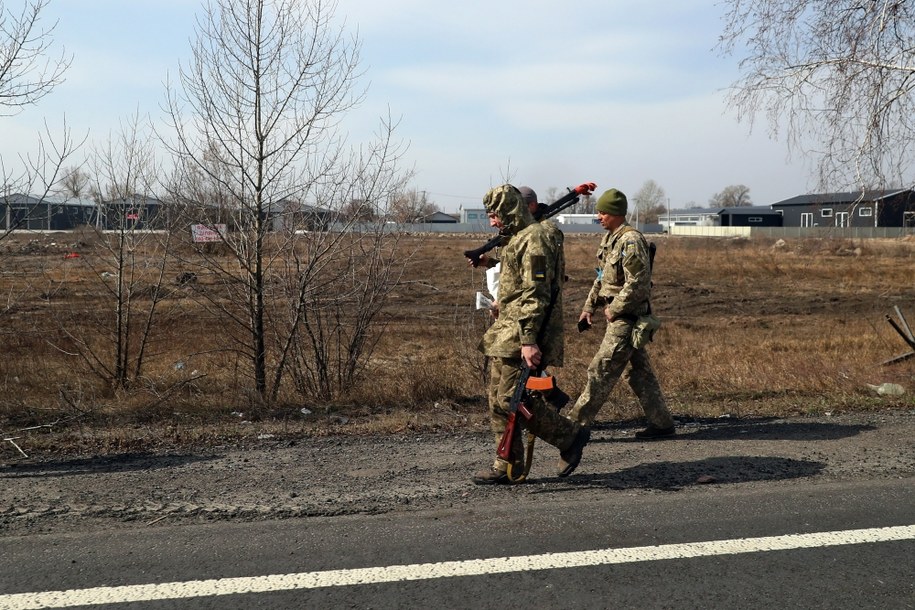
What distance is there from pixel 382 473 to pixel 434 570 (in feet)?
5.43

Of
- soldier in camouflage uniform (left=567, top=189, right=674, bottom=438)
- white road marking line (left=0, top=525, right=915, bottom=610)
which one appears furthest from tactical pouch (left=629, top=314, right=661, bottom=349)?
white road marking line (left=0, top=525, right=915, bottom=610)

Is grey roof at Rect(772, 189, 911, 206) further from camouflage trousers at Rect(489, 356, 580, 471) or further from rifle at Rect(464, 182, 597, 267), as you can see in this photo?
camouflage trousers at Rect(489, 356, 580, 471)

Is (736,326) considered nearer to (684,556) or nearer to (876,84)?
(876,84)

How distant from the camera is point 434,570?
3.74m

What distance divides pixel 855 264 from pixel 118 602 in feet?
115

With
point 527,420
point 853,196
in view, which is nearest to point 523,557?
point 527,420

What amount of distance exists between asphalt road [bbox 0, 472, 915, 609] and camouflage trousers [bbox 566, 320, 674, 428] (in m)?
1.42

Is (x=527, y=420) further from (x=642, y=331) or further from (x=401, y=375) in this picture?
(x=401, y=375)

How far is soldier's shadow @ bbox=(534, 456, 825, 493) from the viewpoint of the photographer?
511cm

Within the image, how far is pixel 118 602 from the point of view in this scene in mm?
3420

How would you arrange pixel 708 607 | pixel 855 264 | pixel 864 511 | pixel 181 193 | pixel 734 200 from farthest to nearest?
1. pixel 734 200
2. pixel 855 264
3. pixel 181 193
4. pixel 864 511
5. pixel 708 607

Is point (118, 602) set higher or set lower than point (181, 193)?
lower

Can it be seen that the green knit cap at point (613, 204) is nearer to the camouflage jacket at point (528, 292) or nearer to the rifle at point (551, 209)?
the rifle at point (551, 209)

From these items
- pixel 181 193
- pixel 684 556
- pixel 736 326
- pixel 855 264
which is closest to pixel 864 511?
pixel 684 556
